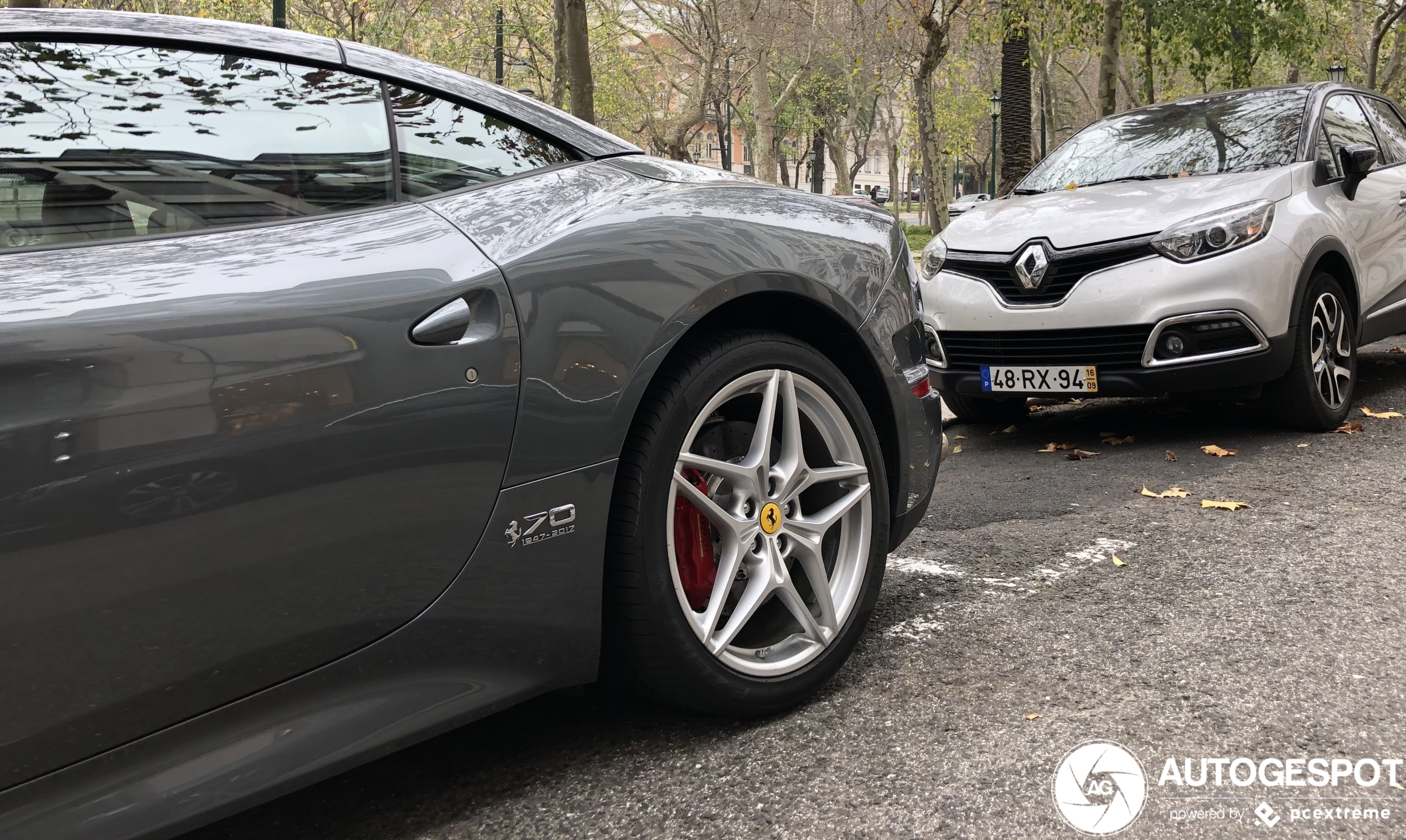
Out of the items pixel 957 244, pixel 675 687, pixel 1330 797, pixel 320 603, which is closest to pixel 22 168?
pixel 320 603

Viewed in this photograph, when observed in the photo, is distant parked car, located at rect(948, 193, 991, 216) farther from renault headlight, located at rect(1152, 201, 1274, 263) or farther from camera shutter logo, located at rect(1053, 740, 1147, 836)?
camera shutter logo, located at rect(1053, 740, 1147, 836)

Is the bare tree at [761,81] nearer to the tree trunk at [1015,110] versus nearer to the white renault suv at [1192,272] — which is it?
the tree trunk at [1015,110]

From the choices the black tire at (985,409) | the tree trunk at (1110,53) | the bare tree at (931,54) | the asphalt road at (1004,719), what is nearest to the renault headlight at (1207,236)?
the black tire at (985,409)

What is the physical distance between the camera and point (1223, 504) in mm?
4234

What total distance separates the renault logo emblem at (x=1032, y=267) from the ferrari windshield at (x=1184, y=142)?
1.08 meters

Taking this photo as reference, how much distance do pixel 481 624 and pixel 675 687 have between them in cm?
49

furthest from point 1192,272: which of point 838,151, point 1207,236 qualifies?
point 838,151

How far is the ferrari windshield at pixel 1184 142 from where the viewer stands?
19.2 feet

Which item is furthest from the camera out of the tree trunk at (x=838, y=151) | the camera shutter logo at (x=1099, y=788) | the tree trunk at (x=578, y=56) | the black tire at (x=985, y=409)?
the tree trunk at (x=838, y=151)

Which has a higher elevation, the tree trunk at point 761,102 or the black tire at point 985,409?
the tree trunk at point 761,102

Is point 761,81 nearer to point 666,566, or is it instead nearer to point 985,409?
point 985,409

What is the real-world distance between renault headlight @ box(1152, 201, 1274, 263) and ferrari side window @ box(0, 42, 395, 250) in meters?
3.98

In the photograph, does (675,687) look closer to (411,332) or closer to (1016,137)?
(411,332)

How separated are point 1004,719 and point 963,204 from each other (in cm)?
519
